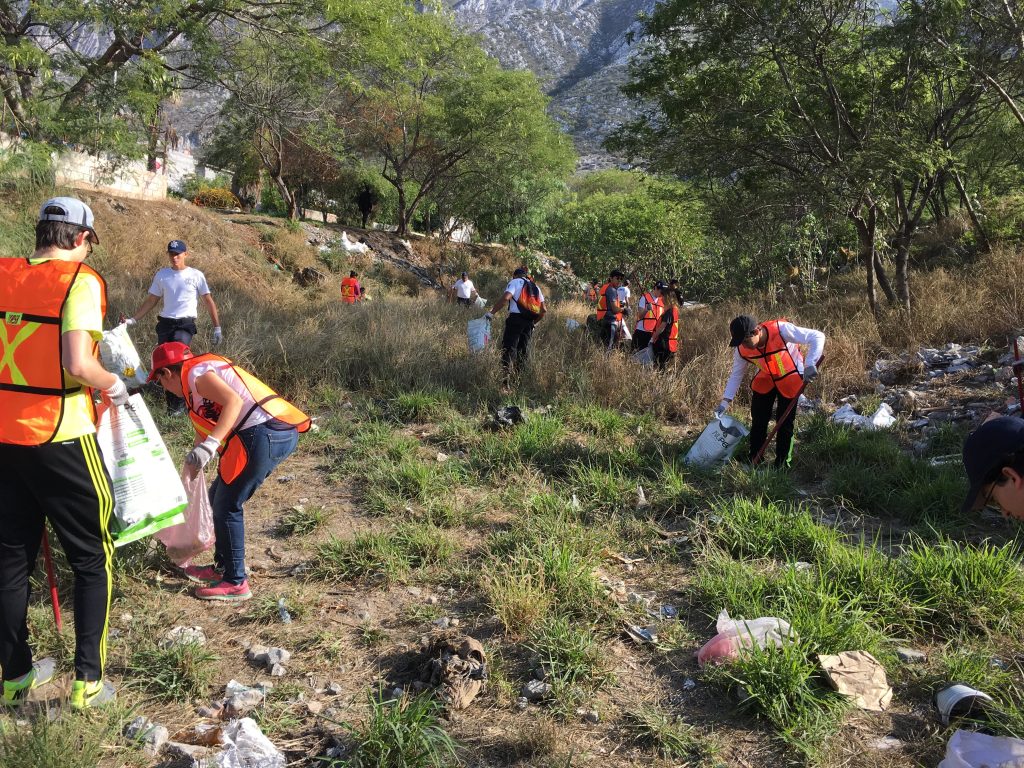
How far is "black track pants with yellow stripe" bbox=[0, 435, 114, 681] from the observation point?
216 centimetres

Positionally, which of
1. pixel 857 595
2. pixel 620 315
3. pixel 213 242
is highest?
pixel 213 242

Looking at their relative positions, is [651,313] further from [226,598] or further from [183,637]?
[183,637]

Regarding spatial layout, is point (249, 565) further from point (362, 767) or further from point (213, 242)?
point (213, 242)

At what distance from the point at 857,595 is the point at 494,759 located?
1797 millimetres

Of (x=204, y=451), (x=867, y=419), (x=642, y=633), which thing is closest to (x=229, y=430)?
(x=204, y=451)

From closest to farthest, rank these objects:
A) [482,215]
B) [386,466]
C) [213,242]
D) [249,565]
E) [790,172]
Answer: [249,565] < [386,466] < [790,172] < [213,242] < [482,215]

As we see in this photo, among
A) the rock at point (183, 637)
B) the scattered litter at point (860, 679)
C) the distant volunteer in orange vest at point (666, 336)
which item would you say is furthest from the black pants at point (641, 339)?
the rock at point (183, 637)

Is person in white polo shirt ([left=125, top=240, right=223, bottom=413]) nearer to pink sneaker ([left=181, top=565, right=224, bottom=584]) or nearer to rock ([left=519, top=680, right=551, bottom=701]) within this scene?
pink sneaker ([left=181, top=565, right=224, bottom=584])

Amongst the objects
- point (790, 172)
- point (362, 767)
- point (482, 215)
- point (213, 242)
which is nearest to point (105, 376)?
point (362, 767)

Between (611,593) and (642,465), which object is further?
(642,465)

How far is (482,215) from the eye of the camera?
32.2m

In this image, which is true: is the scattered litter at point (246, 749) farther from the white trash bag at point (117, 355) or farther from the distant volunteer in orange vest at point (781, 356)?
the distant volunteer in orange vest at point (781, 356)

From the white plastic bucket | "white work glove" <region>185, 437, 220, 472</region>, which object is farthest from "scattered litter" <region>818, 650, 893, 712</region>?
"white work glove" <region>185, 437, 220, 472</region>

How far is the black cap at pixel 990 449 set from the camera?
1652 mm
